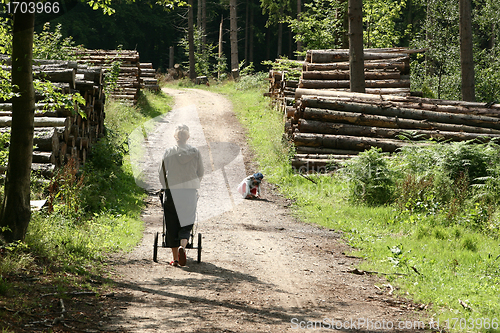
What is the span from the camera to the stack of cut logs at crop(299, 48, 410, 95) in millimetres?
17547

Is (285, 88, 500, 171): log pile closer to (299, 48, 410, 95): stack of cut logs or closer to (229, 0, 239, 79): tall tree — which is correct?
(299, 48, 410, 95): stack of cut logs

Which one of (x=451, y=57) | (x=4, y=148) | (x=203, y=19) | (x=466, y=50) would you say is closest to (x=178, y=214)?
(x=4, y=148)

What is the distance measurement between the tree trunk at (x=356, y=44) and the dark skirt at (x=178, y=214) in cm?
1053

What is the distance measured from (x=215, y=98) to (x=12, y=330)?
2358 centimetres

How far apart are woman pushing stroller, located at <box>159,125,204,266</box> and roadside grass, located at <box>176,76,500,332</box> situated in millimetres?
2862

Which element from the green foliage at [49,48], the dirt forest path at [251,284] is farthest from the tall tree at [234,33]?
the dirt forest path at [251,284]

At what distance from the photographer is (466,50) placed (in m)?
17.6

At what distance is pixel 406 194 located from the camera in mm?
10258

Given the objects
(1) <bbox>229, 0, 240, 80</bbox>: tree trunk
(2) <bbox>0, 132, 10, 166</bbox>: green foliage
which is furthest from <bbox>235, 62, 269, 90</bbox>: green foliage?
(2) <bbox>0, 132, 10, 166</bbox>: green foliage

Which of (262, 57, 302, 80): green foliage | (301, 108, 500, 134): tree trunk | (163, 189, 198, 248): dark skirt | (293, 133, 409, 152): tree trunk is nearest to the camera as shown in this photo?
(163, 189, 198, 248): dark skirt

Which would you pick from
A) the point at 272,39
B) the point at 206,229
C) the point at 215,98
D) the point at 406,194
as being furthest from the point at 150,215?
the point at 272,39

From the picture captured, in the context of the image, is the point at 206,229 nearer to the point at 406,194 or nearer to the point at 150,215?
the point at 150,215

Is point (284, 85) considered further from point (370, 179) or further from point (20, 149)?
point (20, 149)

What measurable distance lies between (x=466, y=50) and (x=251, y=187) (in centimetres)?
1093
